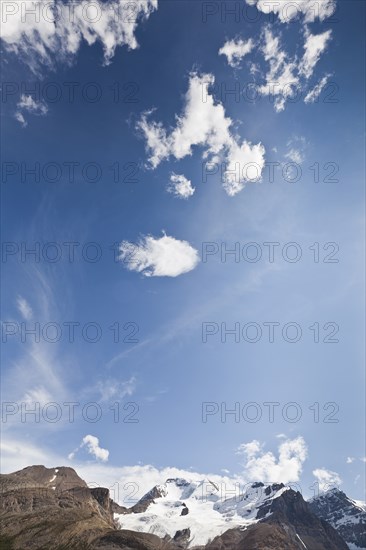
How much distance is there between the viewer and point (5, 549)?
190 m

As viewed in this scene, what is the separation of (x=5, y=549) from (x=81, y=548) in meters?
32.0

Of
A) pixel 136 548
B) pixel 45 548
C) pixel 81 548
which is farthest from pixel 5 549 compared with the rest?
pixel 136 548

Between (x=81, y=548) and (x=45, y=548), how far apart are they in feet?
56.0

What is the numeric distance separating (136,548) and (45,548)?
4013cm

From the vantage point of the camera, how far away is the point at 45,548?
195750 mm

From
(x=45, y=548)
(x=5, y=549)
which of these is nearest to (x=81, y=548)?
(x=45, y=548)

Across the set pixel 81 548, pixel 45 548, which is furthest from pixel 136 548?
pixel 45 548

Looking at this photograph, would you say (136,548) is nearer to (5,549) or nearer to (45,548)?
(45,548)

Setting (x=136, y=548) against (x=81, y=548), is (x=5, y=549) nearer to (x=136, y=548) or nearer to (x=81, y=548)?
(x=81, y=548)

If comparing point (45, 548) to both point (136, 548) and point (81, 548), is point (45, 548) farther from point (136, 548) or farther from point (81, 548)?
point (136, 548)

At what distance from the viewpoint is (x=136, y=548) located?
195000 mm

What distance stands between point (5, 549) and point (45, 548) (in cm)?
1664

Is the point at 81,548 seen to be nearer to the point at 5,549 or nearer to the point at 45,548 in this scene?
the point at 45,548
